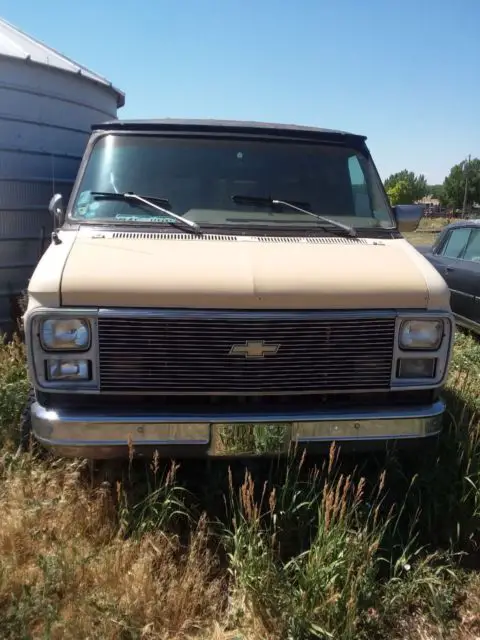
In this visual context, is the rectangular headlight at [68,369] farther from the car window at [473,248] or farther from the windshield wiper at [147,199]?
the car window at [473,248]

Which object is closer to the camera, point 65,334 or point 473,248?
point 65,334

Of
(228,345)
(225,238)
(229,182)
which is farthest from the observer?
(229,182)

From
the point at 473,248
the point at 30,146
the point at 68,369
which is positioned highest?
the point at 30,146

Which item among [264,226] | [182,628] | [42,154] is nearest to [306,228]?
[264,226]

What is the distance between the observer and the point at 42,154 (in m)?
6.46

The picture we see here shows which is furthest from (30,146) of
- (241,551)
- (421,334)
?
(241,551)

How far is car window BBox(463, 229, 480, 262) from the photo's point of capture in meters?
7.34

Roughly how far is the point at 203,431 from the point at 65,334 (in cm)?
84

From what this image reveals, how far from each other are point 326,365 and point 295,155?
190 centimetres

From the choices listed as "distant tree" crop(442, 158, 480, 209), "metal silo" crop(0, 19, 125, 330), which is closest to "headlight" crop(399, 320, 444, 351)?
"metal silo" crop(0, 19, 125, 330)

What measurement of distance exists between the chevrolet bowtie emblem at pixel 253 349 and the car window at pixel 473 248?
5.09 meters

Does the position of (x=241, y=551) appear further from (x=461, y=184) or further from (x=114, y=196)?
(x=461, y=184)

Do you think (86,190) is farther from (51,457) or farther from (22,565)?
(22,565)

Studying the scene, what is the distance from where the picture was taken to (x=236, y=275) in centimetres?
306
